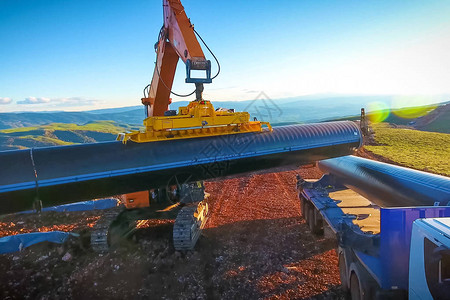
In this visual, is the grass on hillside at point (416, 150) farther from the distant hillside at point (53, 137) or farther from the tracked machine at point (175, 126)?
the distant hillside at point (53, 137)

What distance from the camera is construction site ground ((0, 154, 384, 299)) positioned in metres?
6.64

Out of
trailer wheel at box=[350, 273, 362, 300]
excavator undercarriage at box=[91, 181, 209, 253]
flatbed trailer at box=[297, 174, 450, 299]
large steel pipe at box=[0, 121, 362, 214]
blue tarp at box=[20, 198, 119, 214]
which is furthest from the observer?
blue tarp at box=[20, 198, 119, 214]

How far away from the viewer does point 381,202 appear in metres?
8.05

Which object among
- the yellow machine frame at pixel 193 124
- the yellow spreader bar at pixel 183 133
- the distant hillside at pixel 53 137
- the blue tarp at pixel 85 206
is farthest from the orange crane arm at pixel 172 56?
the distant hillside at pixel 53 137

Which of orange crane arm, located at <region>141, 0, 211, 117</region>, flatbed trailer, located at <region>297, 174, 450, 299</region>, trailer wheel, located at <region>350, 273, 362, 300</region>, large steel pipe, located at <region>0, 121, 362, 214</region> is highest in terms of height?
orange crane arm, located at <region>141, 0, 211, 117</region>

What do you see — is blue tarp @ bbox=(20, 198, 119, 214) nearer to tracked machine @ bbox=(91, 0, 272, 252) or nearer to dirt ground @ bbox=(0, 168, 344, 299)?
dirt ground @ bbox=(0, 168, 344, 299)

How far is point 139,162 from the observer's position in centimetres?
678

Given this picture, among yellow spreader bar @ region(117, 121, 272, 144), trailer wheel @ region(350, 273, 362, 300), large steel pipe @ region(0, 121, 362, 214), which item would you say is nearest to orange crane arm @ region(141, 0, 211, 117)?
yellow spreader bar @ region(117, 121, 272, 144)

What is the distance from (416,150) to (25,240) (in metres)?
28.7

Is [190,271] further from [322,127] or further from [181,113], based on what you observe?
[322,127]

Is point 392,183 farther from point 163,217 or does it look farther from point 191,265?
point 163,217

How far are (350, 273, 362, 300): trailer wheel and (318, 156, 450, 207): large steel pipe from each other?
262cm

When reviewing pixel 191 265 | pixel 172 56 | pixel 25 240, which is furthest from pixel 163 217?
pixel 172 56

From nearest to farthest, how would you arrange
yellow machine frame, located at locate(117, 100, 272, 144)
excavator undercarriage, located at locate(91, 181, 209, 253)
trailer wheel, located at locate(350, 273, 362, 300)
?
trailer wheel, located at locate(350, 273, 362, 300) → yellow machine frame, located at locate(117, 100, 272, 144) → excavator undercarriage, located at locate(91, 181, 209, 253)
